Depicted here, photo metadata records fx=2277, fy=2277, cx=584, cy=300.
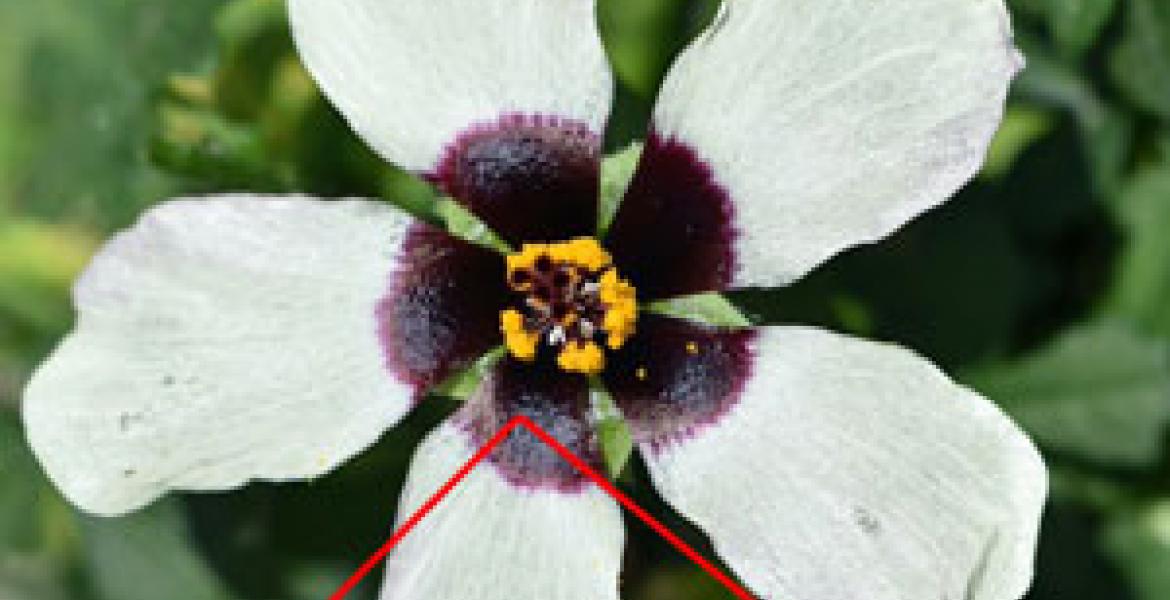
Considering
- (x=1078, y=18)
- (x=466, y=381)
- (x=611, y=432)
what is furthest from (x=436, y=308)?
(x=1078, y=18)

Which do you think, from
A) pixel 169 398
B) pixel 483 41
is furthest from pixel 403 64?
pixel 169 398

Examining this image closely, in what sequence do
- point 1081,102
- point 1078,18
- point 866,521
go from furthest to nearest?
point 1081,102, point 1078,18, point 866,521

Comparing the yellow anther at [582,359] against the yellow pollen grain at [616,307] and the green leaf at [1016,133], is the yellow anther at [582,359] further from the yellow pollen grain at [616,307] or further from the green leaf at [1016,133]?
the green leaf at [1016,133]

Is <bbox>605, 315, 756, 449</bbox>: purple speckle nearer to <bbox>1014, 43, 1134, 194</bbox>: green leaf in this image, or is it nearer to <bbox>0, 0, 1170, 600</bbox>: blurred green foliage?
<bbox>0, 0, 1170, 600</bbox>: blurred green foliage

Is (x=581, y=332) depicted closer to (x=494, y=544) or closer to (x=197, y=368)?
(x=494, y=544)

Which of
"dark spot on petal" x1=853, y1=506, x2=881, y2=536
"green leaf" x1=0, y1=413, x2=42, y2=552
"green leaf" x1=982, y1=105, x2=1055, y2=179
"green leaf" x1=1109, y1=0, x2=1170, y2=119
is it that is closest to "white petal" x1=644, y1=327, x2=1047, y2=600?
"dark spot on petal" x1=853, y1=506, x2=881, y2=536
